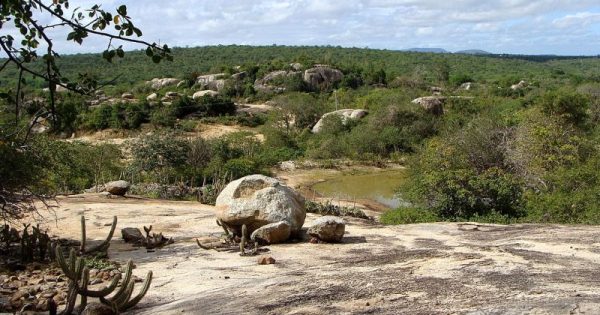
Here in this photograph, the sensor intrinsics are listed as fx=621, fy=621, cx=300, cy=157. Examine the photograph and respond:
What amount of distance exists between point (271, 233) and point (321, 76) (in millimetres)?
47927

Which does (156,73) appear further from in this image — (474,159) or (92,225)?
(92,225)

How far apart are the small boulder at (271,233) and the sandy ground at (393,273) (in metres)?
0.29

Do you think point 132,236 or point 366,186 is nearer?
point 132,236

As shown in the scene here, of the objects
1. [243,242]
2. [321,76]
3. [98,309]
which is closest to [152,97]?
[321,76]

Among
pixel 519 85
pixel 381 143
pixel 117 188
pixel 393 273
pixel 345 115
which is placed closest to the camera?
pixel 393 273

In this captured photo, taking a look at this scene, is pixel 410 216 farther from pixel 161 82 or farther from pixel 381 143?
pixel 161 82

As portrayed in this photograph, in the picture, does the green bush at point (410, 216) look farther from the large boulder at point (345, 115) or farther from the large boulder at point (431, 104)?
the large boulder at point (345, 115)

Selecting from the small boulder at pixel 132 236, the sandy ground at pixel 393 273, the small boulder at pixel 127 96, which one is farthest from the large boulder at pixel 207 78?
the small boulder at pixel 132 236

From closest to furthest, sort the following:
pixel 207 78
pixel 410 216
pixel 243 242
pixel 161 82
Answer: pixel 243 242, pixel 410 216, pixel 207 78, pixel 161 82

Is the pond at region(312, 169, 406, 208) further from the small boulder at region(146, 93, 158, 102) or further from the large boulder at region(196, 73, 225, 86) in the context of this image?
the large boulder at region(196, 73, 225, 86)

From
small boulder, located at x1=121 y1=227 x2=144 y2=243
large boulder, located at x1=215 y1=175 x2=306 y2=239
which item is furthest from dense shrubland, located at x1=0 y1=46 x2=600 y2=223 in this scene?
large boulder, located at x1=215 y1=175 x2=306 y2=239

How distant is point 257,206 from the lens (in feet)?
40.1

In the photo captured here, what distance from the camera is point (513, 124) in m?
27.3

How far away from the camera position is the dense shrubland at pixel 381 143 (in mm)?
17578
